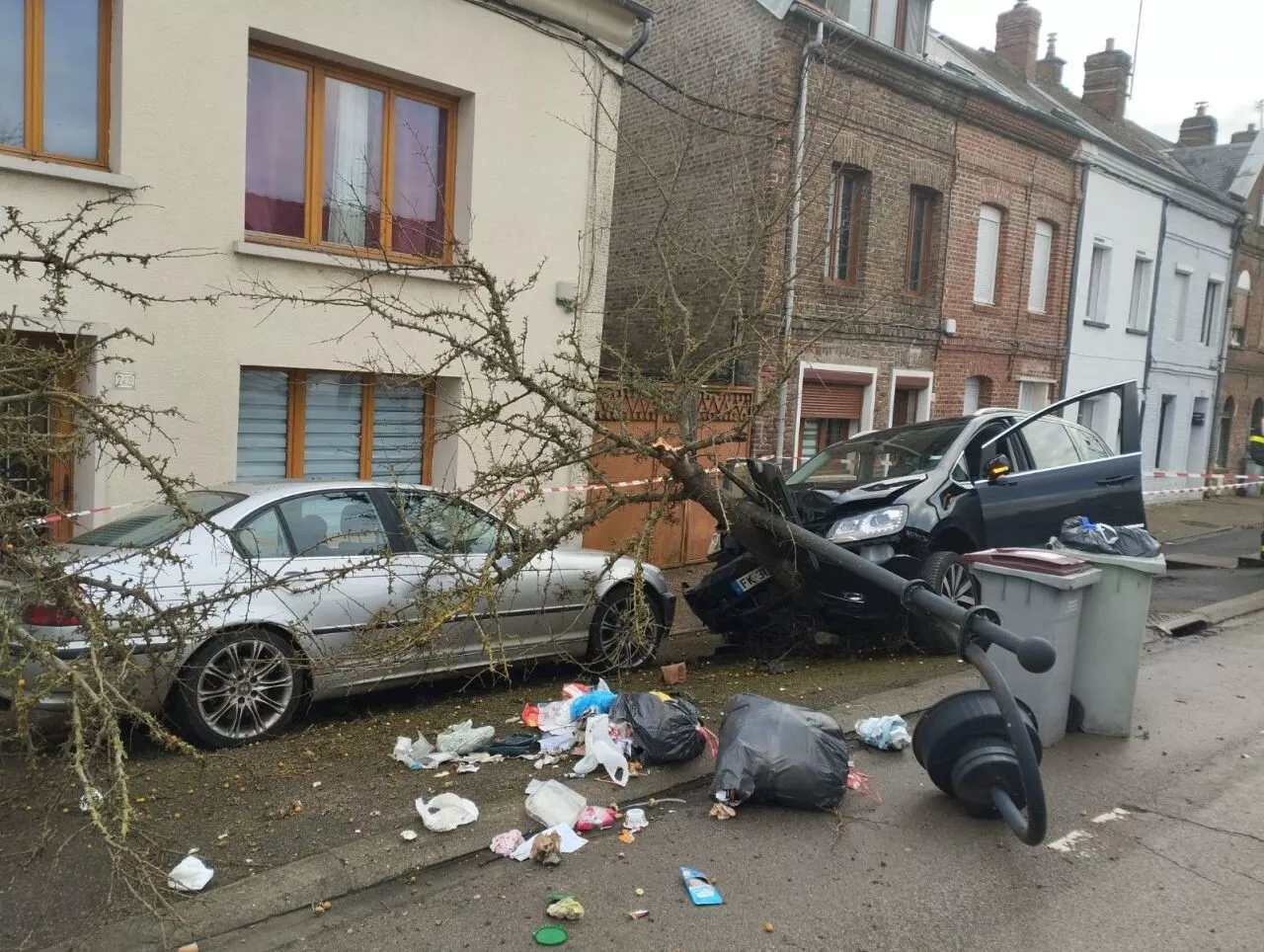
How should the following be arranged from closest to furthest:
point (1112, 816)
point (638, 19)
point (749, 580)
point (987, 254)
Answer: point (1112, 816) → point (749, 580) → point (638, 19) → point (987, 254)

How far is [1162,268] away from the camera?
2155 cm

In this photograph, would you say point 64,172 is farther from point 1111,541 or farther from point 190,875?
point 1111,541

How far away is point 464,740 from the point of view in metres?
5.31

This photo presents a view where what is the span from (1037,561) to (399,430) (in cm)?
665

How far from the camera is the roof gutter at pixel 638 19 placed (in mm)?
10914

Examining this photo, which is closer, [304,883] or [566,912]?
[566,912]

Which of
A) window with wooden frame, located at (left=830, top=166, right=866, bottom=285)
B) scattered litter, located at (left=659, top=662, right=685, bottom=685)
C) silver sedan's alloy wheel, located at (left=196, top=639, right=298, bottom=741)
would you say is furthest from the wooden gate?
silver sedan's alloy wheel, located at (left=196, top=639, right=298, bottom=741)

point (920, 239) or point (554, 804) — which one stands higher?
point (920, 239)

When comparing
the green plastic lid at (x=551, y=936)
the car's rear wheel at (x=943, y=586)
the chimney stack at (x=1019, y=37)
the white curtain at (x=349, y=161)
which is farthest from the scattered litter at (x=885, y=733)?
the chimney stack at (x=1019, y=37)

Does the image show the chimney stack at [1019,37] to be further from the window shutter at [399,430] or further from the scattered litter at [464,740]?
the scattered litter at [464,740]

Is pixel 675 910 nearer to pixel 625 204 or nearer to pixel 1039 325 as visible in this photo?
pixel 625 204

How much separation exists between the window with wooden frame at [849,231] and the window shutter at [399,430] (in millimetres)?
6797

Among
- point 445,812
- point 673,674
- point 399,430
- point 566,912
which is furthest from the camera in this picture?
point 399,430

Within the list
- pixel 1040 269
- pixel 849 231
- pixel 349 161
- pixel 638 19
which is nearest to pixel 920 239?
pixel 849 231
